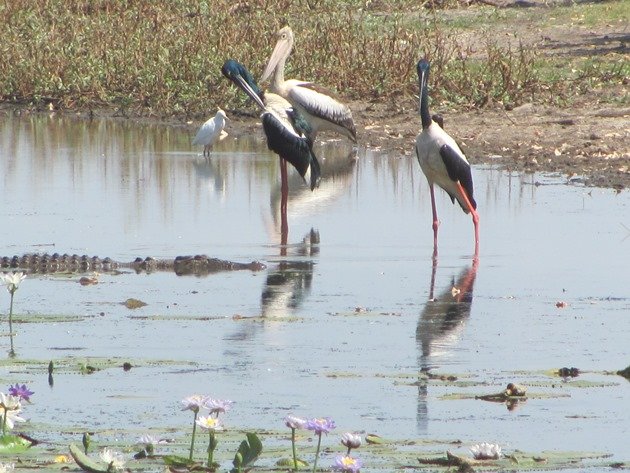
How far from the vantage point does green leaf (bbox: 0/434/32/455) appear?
4719 mm

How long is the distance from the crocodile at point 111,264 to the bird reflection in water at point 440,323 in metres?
1.27

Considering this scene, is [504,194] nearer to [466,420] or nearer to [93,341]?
[93,341]

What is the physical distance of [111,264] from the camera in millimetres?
9055

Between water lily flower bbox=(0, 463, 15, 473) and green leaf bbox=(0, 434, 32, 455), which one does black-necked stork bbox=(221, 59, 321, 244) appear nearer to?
green leaf bbox=(0, 434, 32, 455)

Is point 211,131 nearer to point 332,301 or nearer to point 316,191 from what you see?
point 316,191

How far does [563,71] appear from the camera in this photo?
18.3 m

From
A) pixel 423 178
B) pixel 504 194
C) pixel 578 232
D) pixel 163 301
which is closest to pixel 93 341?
pixel 163 301

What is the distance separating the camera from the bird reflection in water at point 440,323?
6324 millimetres

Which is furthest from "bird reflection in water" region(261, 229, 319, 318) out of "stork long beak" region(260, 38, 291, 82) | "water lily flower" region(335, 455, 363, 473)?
"stork long beak" region(260, 38, 291, 82)

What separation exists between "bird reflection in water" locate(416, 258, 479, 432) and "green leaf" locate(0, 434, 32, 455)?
1453 mm

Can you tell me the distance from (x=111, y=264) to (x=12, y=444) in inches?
171

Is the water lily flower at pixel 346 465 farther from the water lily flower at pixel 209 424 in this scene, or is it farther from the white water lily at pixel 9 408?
the white water lily at pixel 9 408

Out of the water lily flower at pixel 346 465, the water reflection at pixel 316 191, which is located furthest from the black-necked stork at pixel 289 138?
the water lily flower at pixel 346 465

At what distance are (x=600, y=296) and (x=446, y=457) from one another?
369cm
